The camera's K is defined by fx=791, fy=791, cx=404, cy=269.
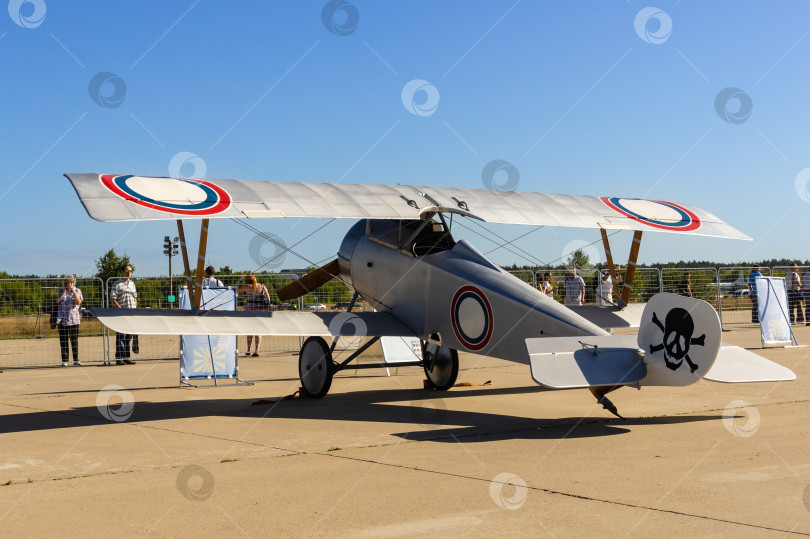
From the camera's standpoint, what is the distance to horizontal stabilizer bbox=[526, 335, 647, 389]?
6.80 m

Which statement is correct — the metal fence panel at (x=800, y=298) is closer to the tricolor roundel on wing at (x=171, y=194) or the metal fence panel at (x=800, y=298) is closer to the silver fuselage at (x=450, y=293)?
the silver fuselage at (x=450, y=293)

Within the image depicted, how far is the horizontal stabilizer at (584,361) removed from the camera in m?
6.80

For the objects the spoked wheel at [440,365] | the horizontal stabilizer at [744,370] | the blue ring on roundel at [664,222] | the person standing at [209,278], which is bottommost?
the spoked wheel at [440,365]

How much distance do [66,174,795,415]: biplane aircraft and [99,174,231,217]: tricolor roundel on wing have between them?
1.0 inches

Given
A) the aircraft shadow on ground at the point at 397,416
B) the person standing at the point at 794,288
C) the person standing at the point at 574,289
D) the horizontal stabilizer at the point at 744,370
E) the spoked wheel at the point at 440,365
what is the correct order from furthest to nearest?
the person standing at the point at 794,288 < the person standing at the point at 574,289 < the spoked wheel at the point at 440,365 < the aircraft shadow on ground at the point at 397,416 < the horizontal stabilizer at the point at 744,370

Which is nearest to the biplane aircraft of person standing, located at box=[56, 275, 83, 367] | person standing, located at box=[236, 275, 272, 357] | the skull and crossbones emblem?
the skull and crossbones emblem

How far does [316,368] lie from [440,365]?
1914mm

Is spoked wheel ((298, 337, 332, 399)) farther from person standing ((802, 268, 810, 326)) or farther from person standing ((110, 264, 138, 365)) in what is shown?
person standing ((802, 268, 810, 326))

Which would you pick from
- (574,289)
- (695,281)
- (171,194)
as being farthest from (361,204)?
(695,281)

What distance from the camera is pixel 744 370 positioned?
23.2 ft

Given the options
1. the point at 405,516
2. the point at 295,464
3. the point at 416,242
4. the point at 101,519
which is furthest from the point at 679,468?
the point at 416,242

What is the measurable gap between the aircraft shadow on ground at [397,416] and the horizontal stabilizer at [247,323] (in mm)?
943

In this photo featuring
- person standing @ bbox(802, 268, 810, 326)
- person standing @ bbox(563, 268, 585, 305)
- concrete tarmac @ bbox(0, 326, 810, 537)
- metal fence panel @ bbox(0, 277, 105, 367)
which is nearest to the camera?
concrete tarmac @ bbox(0, 326, 810, 537)

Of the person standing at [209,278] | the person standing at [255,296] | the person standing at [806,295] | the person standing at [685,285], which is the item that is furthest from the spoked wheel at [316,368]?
the person standing at [806,295]
